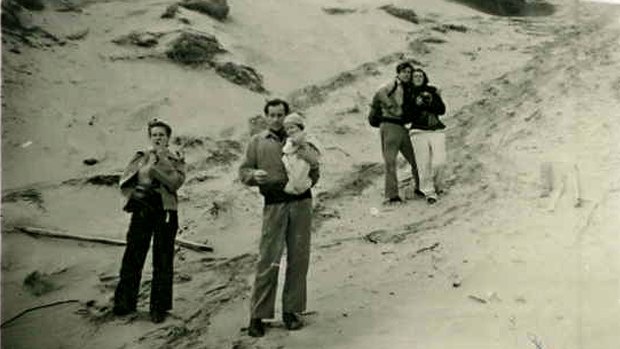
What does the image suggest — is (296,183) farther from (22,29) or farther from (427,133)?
(22,29)

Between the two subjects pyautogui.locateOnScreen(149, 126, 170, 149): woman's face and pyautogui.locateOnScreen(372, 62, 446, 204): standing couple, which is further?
pyautogui.locateOnScreen(372, 62, 446, 204): standing couple

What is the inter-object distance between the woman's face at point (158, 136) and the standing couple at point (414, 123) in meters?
2.12

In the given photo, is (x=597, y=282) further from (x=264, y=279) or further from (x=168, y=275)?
(x=168, y=275)

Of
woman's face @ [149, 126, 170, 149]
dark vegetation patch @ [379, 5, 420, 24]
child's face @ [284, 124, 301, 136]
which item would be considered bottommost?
woman's face @ [149, 126, 170, 149]

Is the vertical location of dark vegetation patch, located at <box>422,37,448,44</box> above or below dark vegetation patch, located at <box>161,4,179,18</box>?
below

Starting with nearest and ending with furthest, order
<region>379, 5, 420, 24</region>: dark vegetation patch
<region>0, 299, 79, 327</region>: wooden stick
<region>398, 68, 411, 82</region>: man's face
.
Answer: <region>0, 299, 79, 327</region>: wooden stick → <region>398, 68, 411, 82</region>: man's face → <region>379, 5, 420, 24</region>: dark vegetation patch

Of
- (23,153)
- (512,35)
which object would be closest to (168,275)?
(23,153)

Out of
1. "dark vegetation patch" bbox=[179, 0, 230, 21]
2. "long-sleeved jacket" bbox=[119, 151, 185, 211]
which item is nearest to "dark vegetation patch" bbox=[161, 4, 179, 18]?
"dark vegetation patch" bbox=[179, 0, 230, 21]

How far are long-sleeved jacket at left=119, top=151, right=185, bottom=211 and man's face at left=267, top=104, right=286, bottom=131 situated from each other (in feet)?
2.04

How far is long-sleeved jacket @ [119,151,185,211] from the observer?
Result: 4.39 m

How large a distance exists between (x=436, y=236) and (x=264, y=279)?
63.0 inches

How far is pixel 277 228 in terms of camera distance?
13.8 feet

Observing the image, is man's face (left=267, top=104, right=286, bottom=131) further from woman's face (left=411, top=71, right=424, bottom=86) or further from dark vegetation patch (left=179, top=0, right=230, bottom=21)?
dark vegetation patch (left=179, top=0, right=230, bottom=21)

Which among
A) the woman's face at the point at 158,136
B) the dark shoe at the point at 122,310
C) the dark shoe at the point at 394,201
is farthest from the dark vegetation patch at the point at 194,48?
the dark shoe at the point at 122,310
